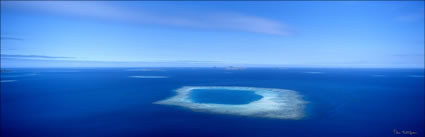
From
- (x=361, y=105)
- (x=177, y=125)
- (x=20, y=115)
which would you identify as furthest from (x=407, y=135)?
(x=20, y=115)

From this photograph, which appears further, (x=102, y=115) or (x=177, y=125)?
(x=102, y=115)

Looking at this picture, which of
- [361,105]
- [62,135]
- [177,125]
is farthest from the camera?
[361,105]

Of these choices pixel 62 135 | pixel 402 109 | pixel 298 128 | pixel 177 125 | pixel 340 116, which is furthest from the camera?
pixel 402 109

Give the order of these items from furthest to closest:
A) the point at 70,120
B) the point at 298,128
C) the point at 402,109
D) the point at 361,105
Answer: the point at 361,105
the point at 402,109
the point at 70,120
the point at 298,128

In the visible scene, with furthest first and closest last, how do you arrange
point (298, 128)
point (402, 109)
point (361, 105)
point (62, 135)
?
point (361, 105), point (402, 109), point (298, 128), point (62, 135)

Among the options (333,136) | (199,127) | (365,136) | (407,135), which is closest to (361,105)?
(407,135)

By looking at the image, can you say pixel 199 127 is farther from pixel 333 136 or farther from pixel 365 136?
pixel 365 136

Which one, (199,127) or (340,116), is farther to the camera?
(340,116)

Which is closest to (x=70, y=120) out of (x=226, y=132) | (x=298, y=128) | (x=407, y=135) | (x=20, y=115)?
(x=20, y=115)

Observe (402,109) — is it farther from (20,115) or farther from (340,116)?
(20,115)
